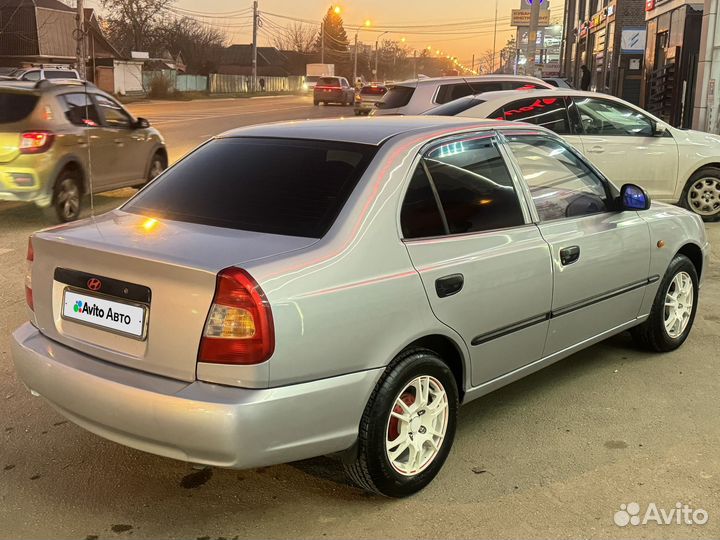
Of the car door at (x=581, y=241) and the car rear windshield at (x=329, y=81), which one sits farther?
the car rear windshield at (x=329, y=81)

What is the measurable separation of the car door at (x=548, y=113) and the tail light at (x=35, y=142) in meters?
5.05

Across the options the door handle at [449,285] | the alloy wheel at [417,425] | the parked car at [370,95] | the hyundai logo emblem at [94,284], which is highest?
the parked car at [370,95]

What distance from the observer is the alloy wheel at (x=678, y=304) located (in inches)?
200

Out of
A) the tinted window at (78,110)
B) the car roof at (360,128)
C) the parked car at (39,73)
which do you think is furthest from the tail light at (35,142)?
the parked car at (39,73)

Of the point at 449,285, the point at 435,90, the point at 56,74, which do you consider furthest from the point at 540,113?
the point at 56,74

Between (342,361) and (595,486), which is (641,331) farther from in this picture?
(342,361)

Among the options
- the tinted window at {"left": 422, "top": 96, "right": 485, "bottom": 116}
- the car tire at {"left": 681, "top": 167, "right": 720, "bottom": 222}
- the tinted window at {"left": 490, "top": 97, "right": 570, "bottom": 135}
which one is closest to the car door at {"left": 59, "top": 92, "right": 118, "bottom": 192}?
the tinted window at {"left": 422, "top": 96, "right": 485, "bottom": 116}

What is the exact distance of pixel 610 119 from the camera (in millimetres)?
9297

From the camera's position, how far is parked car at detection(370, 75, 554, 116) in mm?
12383

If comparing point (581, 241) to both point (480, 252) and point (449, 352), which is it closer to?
point (480, 252)

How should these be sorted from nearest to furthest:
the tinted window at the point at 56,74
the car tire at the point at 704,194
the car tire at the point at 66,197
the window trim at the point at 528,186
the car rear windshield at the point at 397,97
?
1. the window trim at the point at 528,186
2. the car tire at the point at 66,197
3. the car tire at the point at 704,194
4. the car rear windshield at the point at 397,97
5. the tinted window at the point at 56,74

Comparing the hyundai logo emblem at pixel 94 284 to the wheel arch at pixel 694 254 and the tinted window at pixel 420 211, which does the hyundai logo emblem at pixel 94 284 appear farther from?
the wheel arch at pixel 694 254

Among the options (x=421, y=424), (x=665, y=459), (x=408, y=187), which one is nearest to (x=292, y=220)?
(x=408, y=187)

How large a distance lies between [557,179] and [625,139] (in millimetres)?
5465
